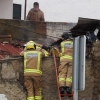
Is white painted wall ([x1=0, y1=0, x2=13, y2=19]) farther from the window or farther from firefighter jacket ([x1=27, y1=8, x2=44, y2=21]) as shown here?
the window

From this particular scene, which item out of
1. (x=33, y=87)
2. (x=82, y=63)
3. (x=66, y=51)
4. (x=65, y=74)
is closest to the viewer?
(x=82, y=63)

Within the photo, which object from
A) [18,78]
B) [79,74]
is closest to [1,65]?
[18,78]

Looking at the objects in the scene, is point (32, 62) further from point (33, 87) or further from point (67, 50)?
point (67, 50)

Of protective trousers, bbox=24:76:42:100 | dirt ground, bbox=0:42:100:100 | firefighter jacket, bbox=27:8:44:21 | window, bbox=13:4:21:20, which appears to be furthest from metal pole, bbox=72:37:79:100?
window, bbox=13:4:21:20

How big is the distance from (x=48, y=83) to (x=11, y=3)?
17.6ft

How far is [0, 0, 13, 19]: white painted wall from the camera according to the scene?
14.4 metres

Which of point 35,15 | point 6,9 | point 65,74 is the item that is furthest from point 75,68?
point 6,9

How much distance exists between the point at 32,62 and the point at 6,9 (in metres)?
5.28

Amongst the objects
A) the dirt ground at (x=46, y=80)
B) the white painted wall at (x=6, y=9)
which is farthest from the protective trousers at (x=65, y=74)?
the white painted wall at (x=6, y=9)

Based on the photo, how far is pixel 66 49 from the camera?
10117 mm

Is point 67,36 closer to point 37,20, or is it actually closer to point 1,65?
point 1,65

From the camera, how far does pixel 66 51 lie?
33.1 ft

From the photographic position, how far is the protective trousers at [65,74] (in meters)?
9.66

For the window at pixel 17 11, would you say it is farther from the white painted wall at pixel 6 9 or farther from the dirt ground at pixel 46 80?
the dirt ground at pixel 46 80
